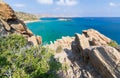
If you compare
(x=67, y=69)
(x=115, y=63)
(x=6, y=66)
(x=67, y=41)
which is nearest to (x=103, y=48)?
(x=115, y=63)

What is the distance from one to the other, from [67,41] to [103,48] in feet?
134

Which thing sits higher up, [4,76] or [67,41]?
[4,76]

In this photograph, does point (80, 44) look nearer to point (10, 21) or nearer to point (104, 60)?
point (104, 60)

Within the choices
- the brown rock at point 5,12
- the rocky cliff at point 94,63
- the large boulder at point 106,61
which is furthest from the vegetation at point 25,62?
the brown rock at point 5,12

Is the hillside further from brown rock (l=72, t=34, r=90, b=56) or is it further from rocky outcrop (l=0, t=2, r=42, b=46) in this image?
rocky outcrop (l=0, t=2, r=42, b=46)

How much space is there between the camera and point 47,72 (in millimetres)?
21047

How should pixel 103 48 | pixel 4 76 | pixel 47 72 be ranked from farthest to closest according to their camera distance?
1. pixel 103 48
2. pixel 47 72
3. pixel 4 76

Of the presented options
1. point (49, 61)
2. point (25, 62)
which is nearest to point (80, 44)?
point (49, 61)

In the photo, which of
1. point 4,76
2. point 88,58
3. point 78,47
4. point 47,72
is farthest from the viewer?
point 78,47

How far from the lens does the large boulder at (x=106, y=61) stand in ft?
80.4

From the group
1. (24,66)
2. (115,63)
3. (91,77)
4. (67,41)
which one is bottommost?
(67,41)

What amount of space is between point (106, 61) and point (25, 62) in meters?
10.5

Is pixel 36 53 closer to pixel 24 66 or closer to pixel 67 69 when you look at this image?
pixel 24 66

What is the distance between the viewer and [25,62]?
19.8m
